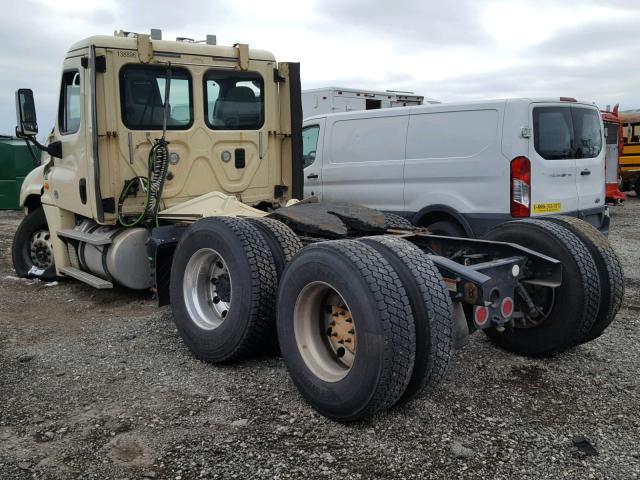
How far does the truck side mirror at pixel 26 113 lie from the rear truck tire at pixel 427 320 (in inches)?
178

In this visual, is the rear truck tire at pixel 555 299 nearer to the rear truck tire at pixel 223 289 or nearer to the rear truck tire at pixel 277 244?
the rear truck tire at pixel 277 244

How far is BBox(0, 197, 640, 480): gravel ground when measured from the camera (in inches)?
120

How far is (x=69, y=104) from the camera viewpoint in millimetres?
6246

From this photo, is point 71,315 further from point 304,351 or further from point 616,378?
point 616,378

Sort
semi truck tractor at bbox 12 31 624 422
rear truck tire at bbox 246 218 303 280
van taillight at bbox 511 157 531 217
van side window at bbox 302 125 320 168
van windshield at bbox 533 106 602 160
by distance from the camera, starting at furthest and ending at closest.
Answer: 1. van side window at bbox 302 125 320 168
2. van windshield at bbox 533 106 602 160
3. van taillight at bbox 511 157 531 217
4. rear truck tire at bbox 246 218 303 280
5. semi truck tractor at bbox 12 31 624 422

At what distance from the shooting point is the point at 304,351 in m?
3.68

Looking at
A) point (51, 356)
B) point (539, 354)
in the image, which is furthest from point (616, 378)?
point (51, 356)

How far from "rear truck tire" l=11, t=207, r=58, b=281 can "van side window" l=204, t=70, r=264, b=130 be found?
2699 mm

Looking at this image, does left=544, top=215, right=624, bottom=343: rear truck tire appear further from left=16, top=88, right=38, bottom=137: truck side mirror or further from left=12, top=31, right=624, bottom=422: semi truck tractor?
left=16, top=88, right=38, bottom=137: truck side mirror

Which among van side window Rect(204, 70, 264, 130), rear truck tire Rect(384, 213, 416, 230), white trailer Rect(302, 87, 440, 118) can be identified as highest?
white trailer Rect(302, 87, 440, 118)

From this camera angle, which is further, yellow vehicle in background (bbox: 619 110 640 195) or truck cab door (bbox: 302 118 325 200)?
yellow vehicle in background (bbox: 619 110 640 195)

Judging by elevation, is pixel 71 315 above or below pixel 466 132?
below

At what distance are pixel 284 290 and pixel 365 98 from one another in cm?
1141

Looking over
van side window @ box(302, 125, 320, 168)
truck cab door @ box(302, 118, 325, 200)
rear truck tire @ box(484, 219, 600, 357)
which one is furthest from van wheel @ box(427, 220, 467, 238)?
rear truck tire @ box(484, 219, 600, 357)
